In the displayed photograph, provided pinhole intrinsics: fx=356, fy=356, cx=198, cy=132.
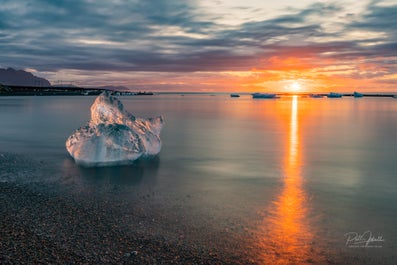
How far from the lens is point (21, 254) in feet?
18.2

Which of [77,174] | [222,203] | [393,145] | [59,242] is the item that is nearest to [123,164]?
[77,174]

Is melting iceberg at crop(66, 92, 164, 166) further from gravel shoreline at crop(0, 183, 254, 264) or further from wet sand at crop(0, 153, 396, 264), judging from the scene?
gravel shoreline at crop(0, 183, 254, 264)

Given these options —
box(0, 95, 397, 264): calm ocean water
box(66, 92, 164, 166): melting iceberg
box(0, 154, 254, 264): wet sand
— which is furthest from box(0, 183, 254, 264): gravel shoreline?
box(66, 92, 164, 166): melting iceberg
